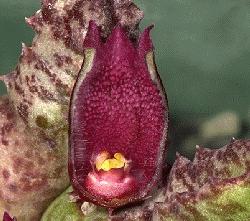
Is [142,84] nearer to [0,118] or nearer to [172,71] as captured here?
[0,118]

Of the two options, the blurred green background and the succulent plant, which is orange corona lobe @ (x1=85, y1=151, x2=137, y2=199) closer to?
the succulent plant

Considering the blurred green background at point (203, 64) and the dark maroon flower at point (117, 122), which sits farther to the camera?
the blurred green background at point (203, 64)

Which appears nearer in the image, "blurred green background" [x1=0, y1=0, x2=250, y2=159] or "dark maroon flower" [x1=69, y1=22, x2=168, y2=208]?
"dark maroon flower" [x1=69, y1=22, x2=168, y2=208]

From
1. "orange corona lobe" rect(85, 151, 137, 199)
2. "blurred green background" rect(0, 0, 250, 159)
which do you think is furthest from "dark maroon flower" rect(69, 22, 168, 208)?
"blurred green background" rect(0, 0, 250, 159)

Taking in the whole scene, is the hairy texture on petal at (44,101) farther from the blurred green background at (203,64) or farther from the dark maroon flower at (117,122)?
the blurred green background at (203,64)

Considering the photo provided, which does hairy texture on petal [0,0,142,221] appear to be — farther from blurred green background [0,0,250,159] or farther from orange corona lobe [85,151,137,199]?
blurred green background [0,0,250,159]

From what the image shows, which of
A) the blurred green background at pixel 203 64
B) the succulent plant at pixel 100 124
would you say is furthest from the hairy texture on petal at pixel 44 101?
the blurred green background at pixel 203 64

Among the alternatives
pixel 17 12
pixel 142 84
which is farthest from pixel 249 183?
pixel 17 12

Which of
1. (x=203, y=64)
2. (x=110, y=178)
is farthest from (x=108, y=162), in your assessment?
(x=203, y=64)
